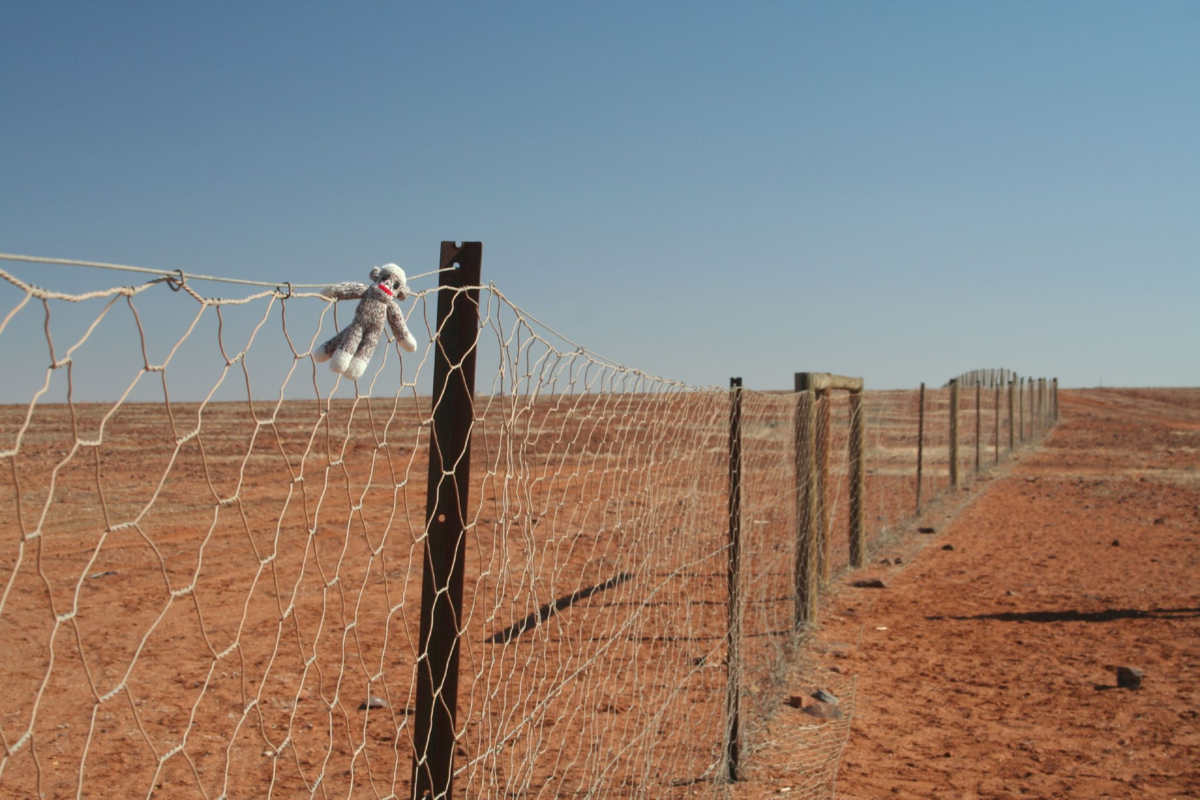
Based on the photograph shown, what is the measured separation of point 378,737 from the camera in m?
4.47

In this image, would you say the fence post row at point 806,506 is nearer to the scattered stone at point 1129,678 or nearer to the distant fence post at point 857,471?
the scattered stone at point 1129,678

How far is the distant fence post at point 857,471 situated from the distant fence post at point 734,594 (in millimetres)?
4490

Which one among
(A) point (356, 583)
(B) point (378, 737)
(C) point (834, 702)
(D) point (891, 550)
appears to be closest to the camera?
(B) point (378, 737)

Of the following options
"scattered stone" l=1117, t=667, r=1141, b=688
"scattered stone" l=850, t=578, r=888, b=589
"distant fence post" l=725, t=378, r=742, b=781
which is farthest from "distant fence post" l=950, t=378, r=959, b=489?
"distant fence post" l=725, t=378, r=742, b=781

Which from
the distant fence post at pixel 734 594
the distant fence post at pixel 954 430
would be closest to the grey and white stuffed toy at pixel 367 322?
the distant fence post at pixel 734 594

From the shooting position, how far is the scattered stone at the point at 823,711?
5.05m

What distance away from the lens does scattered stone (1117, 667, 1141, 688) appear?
5.36 metres

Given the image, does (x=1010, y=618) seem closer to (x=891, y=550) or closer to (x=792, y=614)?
(x=792, y=614)

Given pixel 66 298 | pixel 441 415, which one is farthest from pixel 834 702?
pixel 66 298

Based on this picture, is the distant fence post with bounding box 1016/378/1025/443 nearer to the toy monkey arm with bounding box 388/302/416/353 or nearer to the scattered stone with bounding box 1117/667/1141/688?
the scattered stone with bounding box 1117/667/1141/688

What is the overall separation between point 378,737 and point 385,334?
3344mm

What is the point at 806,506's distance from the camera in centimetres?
650

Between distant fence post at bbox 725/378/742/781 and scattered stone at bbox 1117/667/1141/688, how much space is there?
8.66ft

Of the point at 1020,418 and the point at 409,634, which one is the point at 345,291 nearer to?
the point at 409,634
